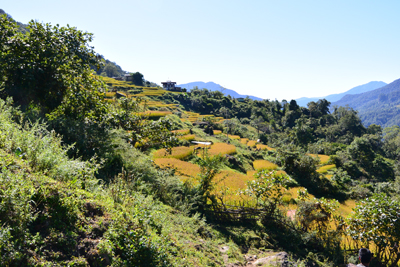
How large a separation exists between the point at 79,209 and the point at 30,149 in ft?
5.48

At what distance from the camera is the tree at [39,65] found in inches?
296

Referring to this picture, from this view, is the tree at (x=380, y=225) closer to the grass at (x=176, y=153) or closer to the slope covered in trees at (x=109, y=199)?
the slope covered in trees at (x=109, y=199)

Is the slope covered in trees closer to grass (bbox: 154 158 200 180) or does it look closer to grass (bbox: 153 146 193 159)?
grass (bbox: 154 158 200 180)

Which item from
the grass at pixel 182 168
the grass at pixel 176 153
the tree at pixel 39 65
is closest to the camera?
the tree at pixel 39 65

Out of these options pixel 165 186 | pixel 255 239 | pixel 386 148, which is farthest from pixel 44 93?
pixel 386 148

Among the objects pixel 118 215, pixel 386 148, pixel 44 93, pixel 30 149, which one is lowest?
pixel 386 148

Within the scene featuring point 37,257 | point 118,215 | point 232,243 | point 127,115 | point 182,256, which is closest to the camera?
point 37,257

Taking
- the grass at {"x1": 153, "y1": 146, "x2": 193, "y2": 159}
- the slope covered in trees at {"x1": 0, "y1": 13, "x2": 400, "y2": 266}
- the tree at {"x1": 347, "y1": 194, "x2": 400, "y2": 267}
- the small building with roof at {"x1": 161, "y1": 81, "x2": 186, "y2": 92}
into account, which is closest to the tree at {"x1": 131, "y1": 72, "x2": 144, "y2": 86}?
the small building with roof at {"x1": 161, "y1": 81, "x2": 186, "y2": 92}

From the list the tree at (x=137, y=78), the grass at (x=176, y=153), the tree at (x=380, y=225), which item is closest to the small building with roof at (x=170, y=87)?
the tree at (x=137, y=78)

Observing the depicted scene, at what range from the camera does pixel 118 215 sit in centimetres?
398

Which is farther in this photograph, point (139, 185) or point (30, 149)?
point (139, 185)

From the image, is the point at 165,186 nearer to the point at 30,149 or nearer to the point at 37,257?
the point at 30,149

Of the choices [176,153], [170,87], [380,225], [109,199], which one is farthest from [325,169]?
[170,87]

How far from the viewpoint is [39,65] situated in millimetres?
7902
